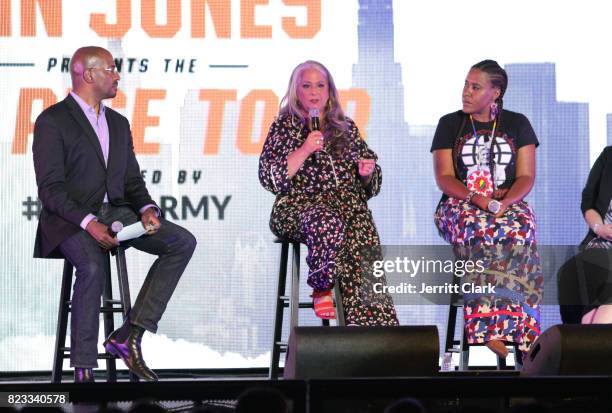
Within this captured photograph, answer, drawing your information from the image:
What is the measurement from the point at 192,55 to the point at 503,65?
1587 mm

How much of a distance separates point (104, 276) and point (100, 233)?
18 centimetres

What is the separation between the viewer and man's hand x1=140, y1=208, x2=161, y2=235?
4.25 metres

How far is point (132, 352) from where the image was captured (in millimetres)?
4086

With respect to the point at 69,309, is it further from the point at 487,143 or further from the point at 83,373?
the point at 487,143

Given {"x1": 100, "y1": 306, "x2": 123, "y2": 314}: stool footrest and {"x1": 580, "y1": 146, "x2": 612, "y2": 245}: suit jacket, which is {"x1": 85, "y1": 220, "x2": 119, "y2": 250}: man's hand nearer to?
{"x1": 100, "y1": 306, "x2": 123, "y2": 314}: stool footrest

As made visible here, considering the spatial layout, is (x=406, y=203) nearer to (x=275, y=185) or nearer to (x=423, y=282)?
(x=423, y=282)

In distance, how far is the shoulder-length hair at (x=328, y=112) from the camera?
454cm

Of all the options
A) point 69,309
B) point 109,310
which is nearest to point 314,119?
point 109,310

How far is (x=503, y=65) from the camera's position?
556 cm

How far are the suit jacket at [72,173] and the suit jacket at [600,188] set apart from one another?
1.96 m

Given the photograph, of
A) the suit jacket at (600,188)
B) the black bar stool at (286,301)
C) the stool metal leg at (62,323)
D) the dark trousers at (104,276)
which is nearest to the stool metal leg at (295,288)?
the black bar stool at (286,301)

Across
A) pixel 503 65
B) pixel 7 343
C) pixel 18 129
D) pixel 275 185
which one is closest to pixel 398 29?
pixel 503 65

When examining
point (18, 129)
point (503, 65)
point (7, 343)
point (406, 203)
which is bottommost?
point (7, 343)

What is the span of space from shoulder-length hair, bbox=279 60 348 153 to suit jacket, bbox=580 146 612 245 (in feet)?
3.87
